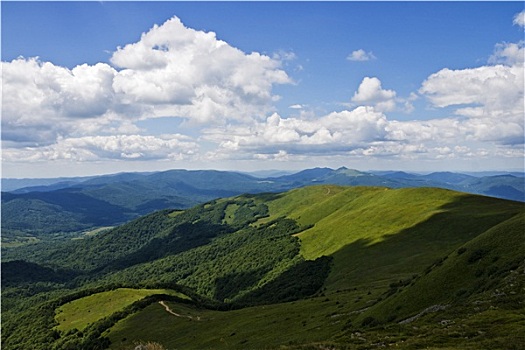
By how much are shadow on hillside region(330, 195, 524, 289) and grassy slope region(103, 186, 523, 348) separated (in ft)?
0.81

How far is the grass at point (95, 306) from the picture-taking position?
153 meters

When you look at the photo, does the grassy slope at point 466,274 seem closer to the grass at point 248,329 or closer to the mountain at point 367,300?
the mountain at point 367,300

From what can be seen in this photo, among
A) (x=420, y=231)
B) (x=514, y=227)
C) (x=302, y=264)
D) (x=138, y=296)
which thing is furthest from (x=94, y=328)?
(x=514, y=227)

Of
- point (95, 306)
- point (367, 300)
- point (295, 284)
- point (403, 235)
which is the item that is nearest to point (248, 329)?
point (367, 300)

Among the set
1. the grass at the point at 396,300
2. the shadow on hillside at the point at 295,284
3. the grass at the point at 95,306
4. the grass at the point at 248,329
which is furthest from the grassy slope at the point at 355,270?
the grass at the point at 95,306

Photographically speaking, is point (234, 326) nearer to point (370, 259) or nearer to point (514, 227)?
point (514, 227)

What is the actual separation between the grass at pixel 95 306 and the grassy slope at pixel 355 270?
118ft

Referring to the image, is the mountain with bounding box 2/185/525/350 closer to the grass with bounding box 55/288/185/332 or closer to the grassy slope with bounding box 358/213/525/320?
the grassy slope with bounding box 358/213/525/320

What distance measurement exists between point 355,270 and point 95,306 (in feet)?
411

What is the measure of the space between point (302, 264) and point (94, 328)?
Result: 94.9 metres

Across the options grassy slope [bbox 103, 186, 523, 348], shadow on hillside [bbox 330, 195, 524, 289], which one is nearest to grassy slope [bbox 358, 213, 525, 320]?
grassy slope [bbox 103, 186, 523, 348]

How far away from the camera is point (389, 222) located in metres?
165

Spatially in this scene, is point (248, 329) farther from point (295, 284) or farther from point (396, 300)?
point (295, 284)

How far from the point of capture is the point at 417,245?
121 meters
